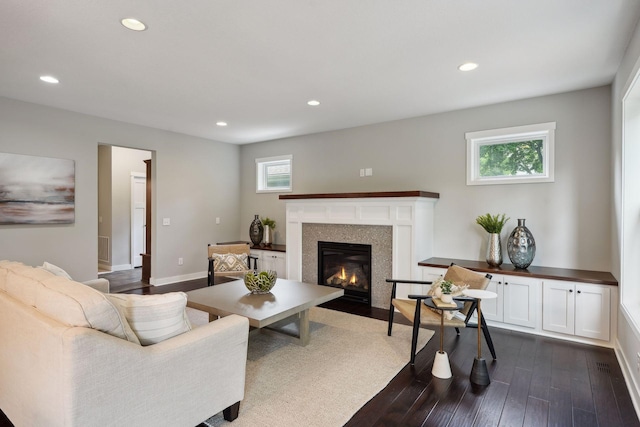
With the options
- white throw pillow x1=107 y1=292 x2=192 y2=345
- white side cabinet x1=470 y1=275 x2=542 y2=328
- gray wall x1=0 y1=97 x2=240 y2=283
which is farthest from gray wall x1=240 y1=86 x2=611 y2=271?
white throw pillow x1=107 y1=292 x2=192 y2=345

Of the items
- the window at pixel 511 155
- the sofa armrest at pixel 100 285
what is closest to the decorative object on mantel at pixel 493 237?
the window at pixel 511 155

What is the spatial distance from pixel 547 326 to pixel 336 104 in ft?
11.2

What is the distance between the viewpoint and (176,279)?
6074 millimetres

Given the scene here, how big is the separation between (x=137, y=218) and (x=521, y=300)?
7.38 meters

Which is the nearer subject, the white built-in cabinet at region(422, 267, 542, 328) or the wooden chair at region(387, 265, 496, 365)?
the wooden chair at region(387, 265, 496, 365)

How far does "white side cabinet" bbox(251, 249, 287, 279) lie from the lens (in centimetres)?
574

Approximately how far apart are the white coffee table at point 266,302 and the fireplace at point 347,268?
50.2 inches

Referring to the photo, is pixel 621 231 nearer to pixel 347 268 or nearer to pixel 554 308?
pixel 554 308

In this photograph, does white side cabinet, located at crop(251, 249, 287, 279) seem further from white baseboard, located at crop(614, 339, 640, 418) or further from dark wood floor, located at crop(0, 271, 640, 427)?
white baseboard, located at crop(614, 339, 640, 418)

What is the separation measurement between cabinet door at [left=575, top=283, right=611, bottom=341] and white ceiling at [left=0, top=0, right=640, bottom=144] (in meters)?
2.10

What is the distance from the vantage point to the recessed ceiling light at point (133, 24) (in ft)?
7.91

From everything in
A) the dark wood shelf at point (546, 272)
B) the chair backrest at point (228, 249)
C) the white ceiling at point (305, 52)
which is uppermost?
the white ceiling at point (305, 52)

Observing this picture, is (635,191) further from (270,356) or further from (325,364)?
(270,356)

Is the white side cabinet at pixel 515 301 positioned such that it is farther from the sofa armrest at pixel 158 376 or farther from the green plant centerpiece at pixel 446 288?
the sofa armrest at pixel 158 376
